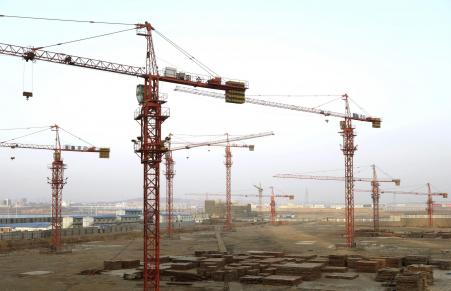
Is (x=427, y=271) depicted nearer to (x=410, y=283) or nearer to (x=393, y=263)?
(x=410, y=283)

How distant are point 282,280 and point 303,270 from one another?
419 cm

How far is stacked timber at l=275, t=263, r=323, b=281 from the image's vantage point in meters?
38.0

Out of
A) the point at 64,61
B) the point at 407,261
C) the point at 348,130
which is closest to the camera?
the point at 64,61

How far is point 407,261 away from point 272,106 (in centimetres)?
3859

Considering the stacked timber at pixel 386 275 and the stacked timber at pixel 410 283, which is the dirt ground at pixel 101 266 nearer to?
the stacked timber at pixel 386 275

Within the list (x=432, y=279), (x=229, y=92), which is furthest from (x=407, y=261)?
(x=229, y=92)

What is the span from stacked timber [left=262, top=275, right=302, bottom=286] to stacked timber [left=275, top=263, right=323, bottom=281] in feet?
6.39

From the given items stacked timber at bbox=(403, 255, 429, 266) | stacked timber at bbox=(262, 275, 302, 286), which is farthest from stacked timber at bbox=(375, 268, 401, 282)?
stacked timber at bbox=(403, 255, 429, 266)

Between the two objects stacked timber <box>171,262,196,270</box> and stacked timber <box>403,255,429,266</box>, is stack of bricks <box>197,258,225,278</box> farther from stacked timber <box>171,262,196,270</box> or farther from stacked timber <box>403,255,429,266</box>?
stacked timber <box>403,255,429,266</box>

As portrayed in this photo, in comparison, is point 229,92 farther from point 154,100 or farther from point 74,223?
point 74,223

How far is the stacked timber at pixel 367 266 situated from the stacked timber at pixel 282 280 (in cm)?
788

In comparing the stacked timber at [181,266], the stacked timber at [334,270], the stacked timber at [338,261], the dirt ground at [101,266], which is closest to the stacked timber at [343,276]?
the dirt ground at [101,266]

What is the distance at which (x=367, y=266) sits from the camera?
4122cm

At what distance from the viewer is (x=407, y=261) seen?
1745 inches
